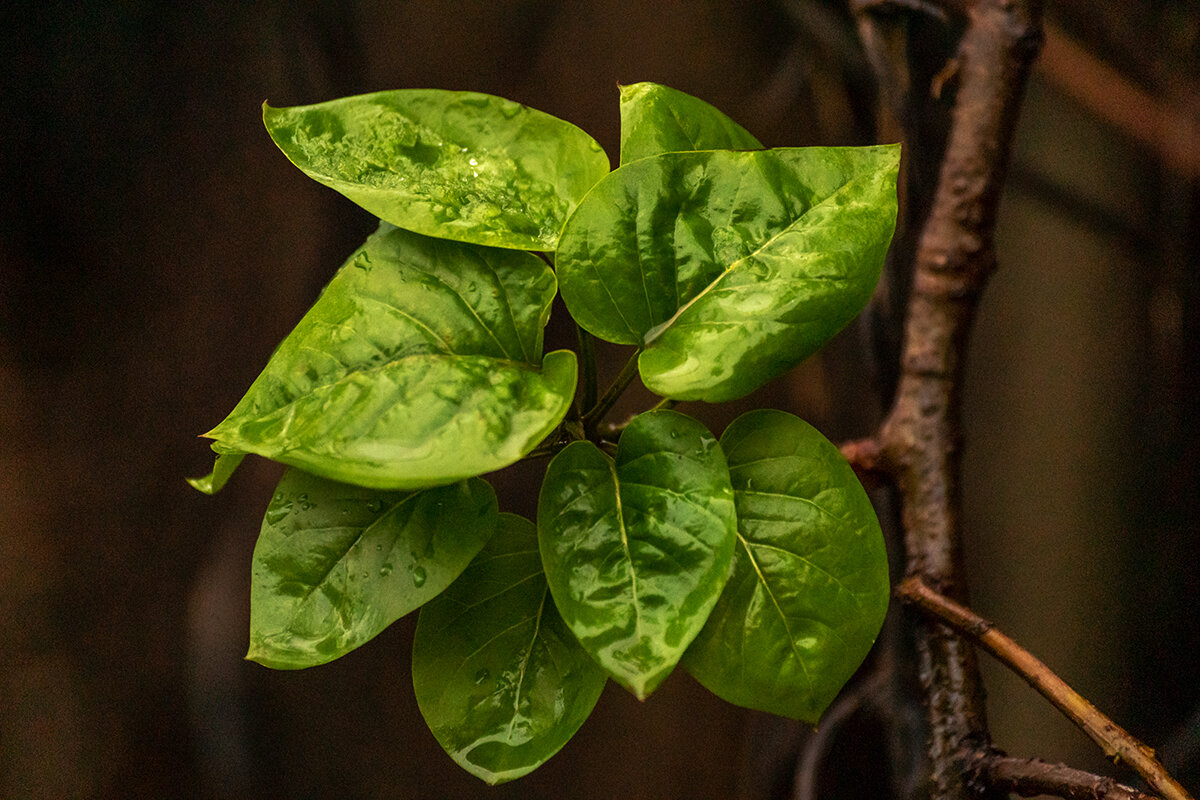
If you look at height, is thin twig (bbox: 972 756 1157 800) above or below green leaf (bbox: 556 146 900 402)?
below

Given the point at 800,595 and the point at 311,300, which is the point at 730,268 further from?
the point at 311,300

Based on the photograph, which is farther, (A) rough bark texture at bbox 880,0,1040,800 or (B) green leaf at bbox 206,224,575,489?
(A) rough bark texture at bbox 880,0,1040,800

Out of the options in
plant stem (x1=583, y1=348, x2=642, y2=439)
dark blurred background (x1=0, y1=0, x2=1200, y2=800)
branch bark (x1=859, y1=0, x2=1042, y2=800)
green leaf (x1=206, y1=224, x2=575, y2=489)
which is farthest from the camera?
dark blurred background (x1=0, y1=0, x2=1200, y2=800)

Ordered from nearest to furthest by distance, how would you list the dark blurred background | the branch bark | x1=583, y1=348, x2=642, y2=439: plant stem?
x1=583, y1=348, x2=642, y2=439: plant stem, the branch bark, the dark blurred background

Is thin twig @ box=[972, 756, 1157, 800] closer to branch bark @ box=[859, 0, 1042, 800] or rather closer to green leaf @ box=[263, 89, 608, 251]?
branch bark @ box=[859, 0, 1042, 800]

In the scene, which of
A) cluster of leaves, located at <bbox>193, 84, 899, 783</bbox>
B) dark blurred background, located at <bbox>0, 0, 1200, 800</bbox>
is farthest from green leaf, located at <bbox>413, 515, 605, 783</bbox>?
Result: dark blurred background, located at <bbox>0, 0, 1200, 800</bbox>

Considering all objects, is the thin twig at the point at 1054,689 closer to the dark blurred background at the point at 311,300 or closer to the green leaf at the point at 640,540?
the green leaf at the point at 640,540

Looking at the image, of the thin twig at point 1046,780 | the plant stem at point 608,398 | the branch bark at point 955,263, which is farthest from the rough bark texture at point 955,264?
the plant stem at point 608,398
